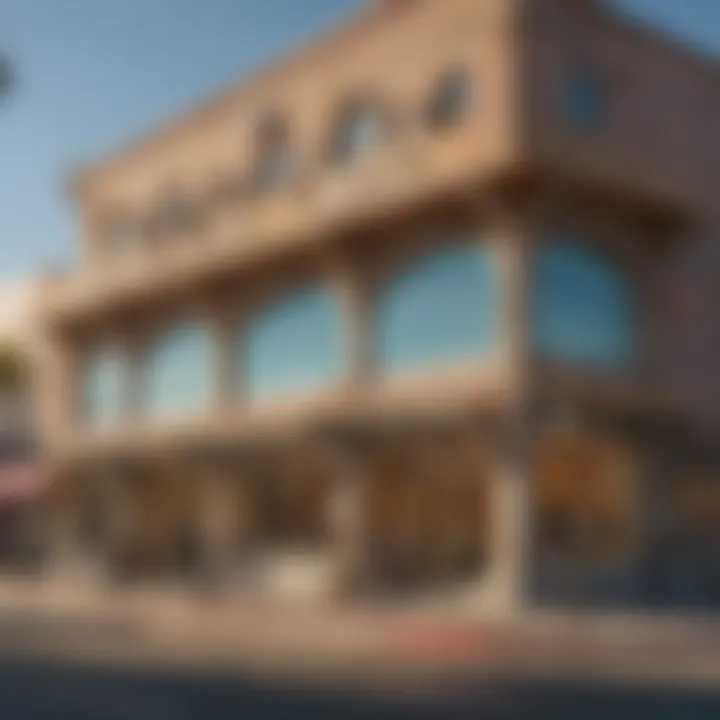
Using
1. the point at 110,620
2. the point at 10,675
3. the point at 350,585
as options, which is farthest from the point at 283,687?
the point at 350,585

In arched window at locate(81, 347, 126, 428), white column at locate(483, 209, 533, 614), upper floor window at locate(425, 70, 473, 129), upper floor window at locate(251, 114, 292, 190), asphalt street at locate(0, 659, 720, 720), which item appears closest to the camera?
asphalt street at locate(0, 659, 720, 720)

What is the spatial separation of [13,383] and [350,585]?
1529cm

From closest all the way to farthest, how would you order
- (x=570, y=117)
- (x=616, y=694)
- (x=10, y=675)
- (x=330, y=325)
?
(x=616, y=694) → (x=10, y=675) → (x=570, y=117) → (x=330, y=325)

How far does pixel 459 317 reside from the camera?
21203mm

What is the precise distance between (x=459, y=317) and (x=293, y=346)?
14.3 ft

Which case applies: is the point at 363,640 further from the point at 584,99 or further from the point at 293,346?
the point at 584,99

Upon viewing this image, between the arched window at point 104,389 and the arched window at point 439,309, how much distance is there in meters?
8.20

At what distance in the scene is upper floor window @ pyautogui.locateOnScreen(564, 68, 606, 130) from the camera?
2122 centimetres

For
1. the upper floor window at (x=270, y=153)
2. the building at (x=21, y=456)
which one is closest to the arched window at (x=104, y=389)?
the building at (x=21, y=456)

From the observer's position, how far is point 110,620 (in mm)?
19750

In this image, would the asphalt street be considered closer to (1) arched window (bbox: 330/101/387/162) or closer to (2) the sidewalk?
(2) the sidewalk

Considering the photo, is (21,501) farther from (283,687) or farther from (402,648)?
(283,687)

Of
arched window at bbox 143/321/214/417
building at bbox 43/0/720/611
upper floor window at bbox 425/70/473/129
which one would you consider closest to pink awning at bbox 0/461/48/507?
building at bbox 43/0/720/611

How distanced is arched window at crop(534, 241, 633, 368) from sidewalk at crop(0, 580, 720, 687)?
455cm
